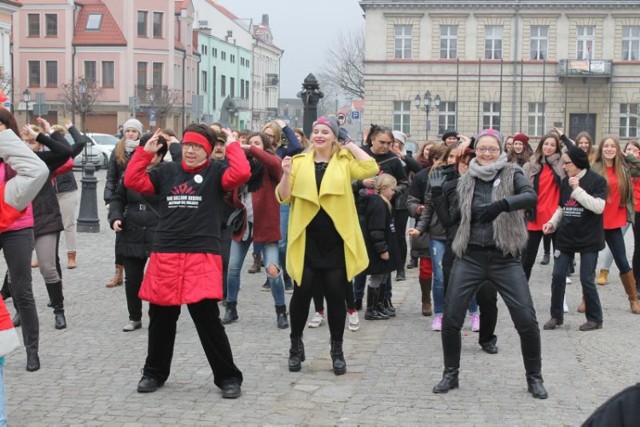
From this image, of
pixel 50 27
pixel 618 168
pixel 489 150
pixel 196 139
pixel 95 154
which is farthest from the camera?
pixel 50 27

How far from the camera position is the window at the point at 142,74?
2921 inches

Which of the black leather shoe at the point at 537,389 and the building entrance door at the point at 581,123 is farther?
the building entrance door at the point at 581,123

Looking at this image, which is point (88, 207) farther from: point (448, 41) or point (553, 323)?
point (448, 41)

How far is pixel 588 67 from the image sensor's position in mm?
66562

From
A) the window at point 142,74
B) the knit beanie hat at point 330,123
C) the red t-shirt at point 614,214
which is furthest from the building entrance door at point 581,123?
the knit beanie hat at point 330,123

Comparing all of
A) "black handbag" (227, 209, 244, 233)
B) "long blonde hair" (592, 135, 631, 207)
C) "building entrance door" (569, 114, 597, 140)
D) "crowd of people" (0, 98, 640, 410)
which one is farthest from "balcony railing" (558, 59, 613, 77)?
"black handbag" (227, 209, 244, 233)

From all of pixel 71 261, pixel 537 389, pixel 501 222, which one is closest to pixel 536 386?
pixel 537 389

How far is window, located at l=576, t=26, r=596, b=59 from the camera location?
67562mm

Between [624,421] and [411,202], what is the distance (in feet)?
23.4

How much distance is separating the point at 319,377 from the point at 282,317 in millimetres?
2068

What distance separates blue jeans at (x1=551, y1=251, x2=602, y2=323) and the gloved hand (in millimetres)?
2690

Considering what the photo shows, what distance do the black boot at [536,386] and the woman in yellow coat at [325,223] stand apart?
1415mm

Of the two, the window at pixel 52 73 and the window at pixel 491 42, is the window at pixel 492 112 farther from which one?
the window at pixel 52 73

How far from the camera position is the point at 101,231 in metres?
18.5
